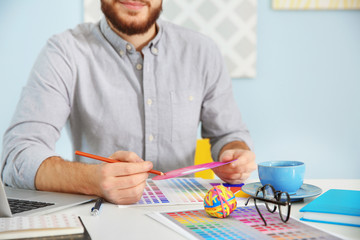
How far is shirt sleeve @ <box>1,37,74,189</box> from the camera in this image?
118 centimetres

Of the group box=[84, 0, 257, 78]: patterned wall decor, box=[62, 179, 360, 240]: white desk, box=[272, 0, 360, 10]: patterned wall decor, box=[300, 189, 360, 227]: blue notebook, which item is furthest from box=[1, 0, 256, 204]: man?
box=[272, 0, 360, 10]: patterned wall decor

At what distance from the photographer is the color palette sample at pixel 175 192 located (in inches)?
39.1

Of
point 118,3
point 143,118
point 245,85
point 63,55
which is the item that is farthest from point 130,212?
point 245,85

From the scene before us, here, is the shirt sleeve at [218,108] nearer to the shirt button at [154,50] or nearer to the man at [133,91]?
the man at [133,91]

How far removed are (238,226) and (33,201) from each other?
0.47 m

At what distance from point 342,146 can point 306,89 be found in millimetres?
436

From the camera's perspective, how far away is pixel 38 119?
4.51 feet

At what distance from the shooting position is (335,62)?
2.83 meters

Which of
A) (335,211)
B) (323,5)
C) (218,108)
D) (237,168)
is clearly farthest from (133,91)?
(323,5)

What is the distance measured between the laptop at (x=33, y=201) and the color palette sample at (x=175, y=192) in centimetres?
14

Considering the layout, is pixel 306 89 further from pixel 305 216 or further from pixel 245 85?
pixel 305 216

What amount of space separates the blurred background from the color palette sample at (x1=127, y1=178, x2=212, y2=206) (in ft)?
5.33

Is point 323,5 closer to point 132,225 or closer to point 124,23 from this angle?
point 124,23

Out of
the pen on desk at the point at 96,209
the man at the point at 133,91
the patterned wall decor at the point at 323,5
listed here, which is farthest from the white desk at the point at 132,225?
the patterned wall decor at the point at 323,5
